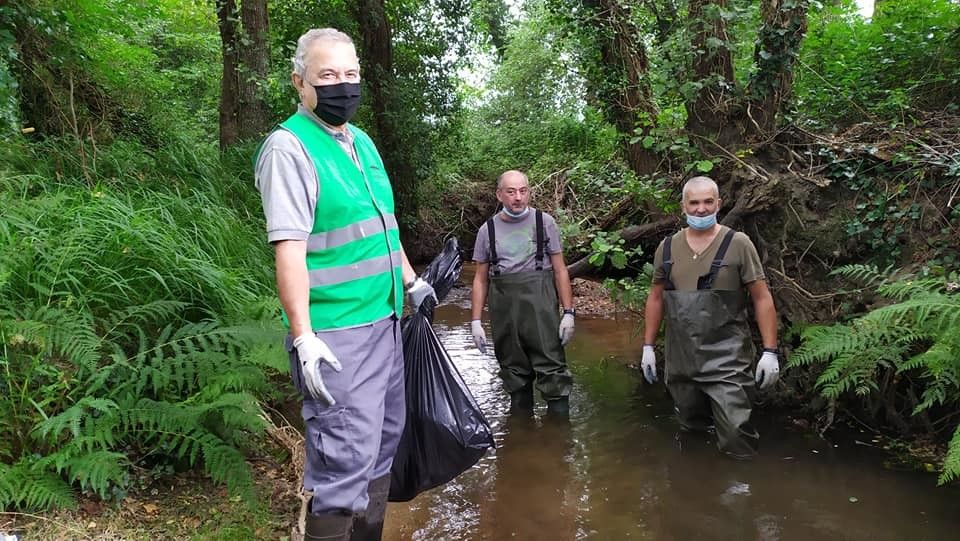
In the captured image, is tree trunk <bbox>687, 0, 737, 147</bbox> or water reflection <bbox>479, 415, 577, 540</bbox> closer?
water reflection <bbox>479, 415, 577, 540</bbox>

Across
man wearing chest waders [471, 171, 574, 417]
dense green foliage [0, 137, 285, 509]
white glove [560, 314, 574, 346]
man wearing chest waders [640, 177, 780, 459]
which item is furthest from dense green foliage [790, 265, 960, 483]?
dense green foliage [0, 137, 285, 509]

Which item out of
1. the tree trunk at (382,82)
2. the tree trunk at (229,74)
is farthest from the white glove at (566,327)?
the tree trunk at (382,82)

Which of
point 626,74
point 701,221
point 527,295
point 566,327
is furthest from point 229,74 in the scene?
point 701,221

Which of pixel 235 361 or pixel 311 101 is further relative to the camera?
pixel 235 361

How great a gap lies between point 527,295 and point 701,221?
1.34 metres

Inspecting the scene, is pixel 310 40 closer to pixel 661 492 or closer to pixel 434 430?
pixel 434 430

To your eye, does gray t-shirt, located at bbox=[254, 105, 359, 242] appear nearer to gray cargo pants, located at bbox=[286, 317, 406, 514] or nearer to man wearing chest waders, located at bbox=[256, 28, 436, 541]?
man wearing chest waders, located at bbox=[256, 28, 436, 541]

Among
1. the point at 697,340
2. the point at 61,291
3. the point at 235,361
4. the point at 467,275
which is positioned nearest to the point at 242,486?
the point at 235,361

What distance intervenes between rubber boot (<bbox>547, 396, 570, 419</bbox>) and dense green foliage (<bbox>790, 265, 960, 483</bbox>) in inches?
61.7

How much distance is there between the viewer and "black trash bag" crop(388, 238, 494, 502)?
256cm

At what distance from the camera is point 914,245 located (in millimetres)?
4000

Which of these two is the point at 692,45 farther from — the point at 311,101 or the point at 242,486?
the point at 242,486

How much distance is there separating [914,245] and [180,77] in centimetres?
1815

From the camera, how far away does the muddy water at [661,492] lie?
294 centimetres
